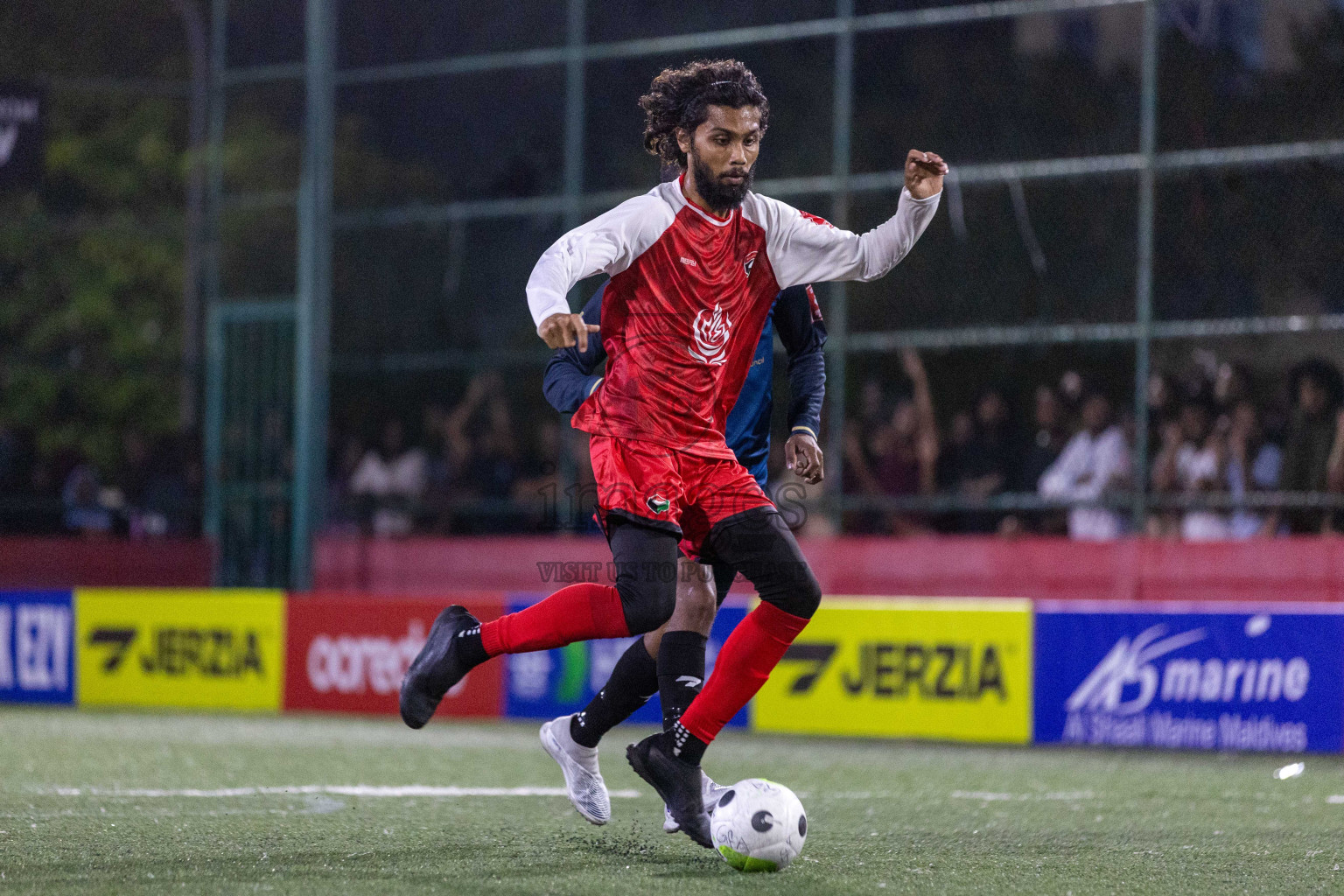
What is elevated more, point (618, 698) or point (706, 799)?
point (618, 698)

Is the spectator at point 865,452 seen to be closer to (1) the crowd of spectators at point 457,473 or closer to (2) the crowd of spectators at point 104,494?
(1) the crowd of spectators at point 457,473

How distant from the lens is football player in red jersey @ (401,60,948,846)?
17.5 feet

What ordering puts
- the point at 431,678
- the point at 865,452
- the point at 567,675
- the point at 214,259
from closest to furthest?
1. the point at 431,678
2. the point at 567,675
3. the point at 865,452
4. the point at 214,259

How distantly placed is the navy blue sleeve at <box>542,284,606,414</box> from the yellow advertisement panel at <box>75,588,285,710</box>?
8.21m

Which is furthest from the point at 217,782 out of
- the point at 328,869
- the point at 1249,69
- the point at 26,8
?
the point at 26,8

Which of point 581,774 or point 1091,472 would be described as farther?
point 1091,472

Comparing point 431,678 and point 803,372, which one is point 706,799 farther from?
point 803,372

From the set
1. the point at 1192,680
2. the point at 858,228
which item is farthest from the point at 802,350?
the point at 858,228

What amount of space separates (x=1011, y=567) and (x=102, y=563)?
792 centimetres

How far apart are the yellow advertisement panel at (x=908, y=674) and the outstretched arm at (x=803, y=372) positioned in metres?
5.39

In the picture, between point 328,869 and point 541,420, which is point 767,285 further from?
point 541,420

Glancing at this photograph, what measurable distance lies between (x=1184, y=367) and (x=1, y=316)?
49.8ft

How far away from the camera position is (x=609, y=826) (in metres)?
6.22

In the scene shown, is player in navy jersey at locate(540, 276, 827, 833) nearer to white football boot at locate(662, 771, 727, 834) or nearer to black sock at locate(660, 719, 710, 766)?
white football boot at locate(662, 771, 727, 834)
